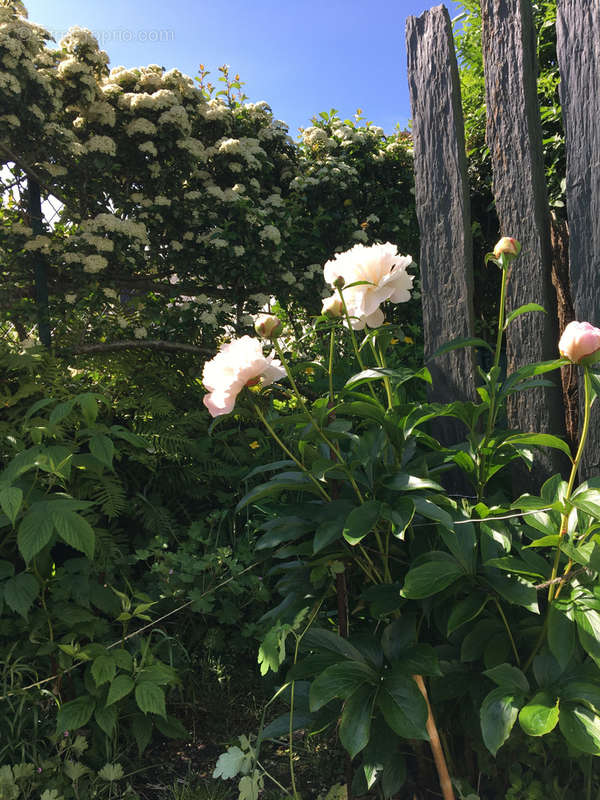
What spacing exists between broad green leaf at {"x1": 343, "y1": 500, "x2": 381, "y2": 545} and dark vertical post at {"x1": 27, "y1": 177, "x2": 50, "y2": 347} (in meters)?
2.78

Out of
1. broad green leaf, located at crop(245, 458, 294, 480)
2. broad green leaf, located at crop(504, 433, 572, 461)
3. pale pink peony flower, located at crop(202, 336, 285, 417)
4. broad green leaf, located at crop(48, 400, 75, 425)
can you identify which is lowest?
broad green leaf, located at crop(245, 458, 294, 480)

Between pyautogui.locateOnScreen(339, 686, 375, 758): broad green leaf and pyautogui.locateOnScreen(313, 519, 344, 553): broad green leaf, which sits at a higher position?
pyautogui.locateOnScreen(313, 519, 344, 553): broad green leaf

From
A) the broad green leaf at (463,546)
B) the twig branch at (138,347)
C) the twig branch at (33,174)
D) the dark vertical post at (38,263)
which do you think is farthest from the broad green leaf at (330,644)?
the twig branch at (33,174)

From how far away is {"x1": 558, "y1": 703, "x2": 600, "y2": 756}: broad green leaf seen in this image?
3.17 ft

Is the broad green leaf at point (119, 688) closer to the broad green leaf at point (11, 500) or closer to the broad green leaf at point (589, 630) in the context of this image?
the broad green leaf at point (11, 500)

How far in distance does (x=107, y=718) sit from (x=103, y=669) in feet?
0.38

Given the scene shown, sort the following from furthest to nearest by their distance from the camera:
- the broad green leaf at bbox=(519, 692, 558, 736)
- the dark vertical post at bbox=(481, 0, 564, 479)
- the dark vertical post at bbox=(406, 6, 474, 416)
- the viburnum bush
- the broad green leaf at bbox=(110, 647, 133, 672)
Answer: the dark vertical post at bbox=(406, 6, 474, 416)
the dark vertical post at bbox=(481, 0, 564, 479)
the broad green leaf at bbox=(110, 647, 133, 672)
the viburnum bush
the broad green leaf at bbox=(519, 692, 558, 736)

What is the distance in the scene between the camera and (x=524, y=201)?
1.69m

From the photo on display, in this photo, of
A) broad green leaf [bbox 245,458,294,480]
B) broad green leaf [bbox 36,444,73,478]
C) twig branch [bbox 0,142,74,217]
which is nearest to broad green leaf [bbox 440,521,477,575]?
broad green leaf [bbox 245,458,294,480]

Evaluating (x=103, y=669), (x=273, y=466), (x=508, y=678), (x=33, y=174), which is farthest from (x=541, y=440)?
(x=33, y=174)

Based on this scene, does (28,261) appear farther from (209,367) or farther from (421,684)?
(421,684)

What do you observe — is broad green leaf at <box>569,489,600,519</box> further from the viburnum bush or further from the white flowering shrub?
the white flowering shrub

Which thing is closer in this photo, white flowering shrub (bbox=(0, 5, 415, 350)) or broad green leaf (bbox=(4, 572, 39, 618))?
broad green leaf (bbox=(4, 572, 39, 618))

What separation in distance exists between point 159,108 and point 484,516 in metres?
3.36
